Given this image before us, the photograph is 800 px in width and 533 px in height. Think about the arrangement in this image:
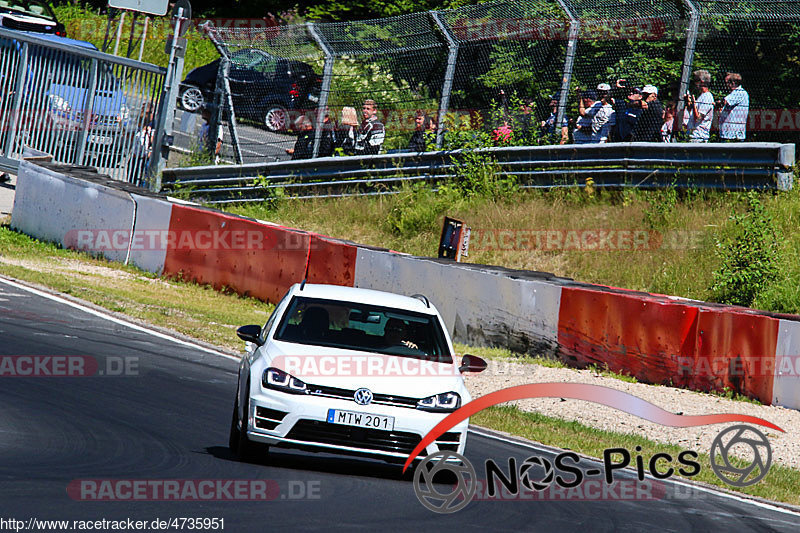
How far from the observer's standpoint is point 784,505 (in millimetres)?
9469

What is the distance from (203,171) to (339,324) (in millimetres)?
15636

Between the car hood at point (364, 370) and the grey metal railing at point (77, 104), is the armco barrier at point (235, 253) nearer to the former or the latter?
the grey metal railing at point (77, 104)

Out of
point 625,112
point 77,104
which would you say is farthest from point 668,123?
point 77,104

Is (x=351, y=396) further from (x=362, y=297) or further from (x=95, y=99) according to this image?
(x=95, y=99)

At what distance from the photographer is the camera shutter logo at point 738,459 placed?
10484mm

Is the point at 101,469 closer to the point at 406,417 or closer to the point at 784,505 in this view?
the point at 406,417

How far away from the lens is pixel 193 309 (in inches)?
680

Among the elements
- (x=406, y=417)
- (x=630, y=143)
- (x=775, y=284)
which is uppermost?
(x=630, y=143)

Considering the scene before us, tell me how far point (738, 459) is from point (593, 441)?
1390 mm

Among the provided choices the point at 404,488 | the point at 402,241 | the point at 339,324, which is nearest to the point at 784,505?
the point at 404,488

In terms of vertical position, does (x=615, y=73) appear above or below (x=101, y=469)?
above

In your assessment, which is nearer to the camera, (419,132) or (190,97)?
(419,132)

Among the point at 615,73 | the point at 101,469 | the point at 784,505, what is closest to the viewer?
the point at 101,469

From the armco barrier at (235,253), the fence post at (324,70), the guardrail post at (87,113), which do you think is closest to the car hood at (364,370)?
the armco barrier at (235,253)
